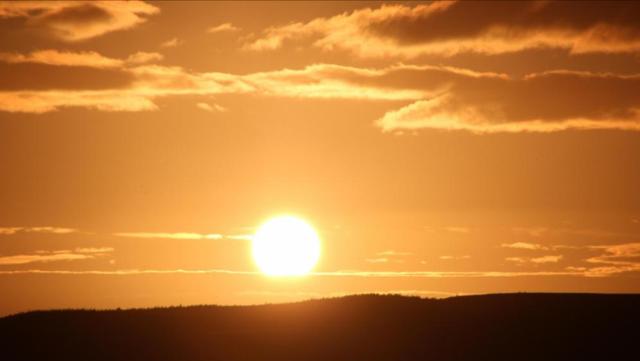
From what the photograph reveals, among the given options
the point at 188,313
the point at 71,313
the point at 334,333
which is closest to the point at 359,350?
the point at 334,333

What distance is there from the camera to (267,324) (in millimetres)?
85250

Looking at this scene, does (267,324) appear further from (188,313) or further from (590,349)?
(590,349)

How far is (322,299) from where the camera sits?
91188mm

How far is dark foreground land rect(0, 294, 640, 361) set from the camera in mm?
78750

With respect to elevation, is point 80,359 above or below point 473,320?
below

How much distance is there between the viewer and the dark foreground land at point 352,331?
258ft

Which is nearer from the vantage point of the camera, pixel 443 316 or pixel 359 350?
pixel 359 350

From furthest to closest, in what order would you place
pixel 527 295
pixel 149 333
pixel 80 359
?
pixel 527 295
pixel 149 333
pixel 80 359

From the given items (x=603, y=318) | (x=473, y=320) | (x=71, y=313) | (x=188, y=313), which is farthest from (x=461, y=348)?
(x=71, y=313)

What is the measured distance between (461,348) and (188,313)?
71.8ft

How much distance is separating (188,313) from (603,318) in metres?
32.0

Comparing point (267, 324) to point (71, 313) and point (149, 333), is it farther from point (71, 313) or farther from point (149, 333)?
point (71, 313)

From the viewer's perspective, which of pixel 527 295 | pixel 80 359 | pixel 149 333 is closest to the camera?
pixel 80 359

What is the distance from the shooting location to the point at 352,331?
83688 mm
